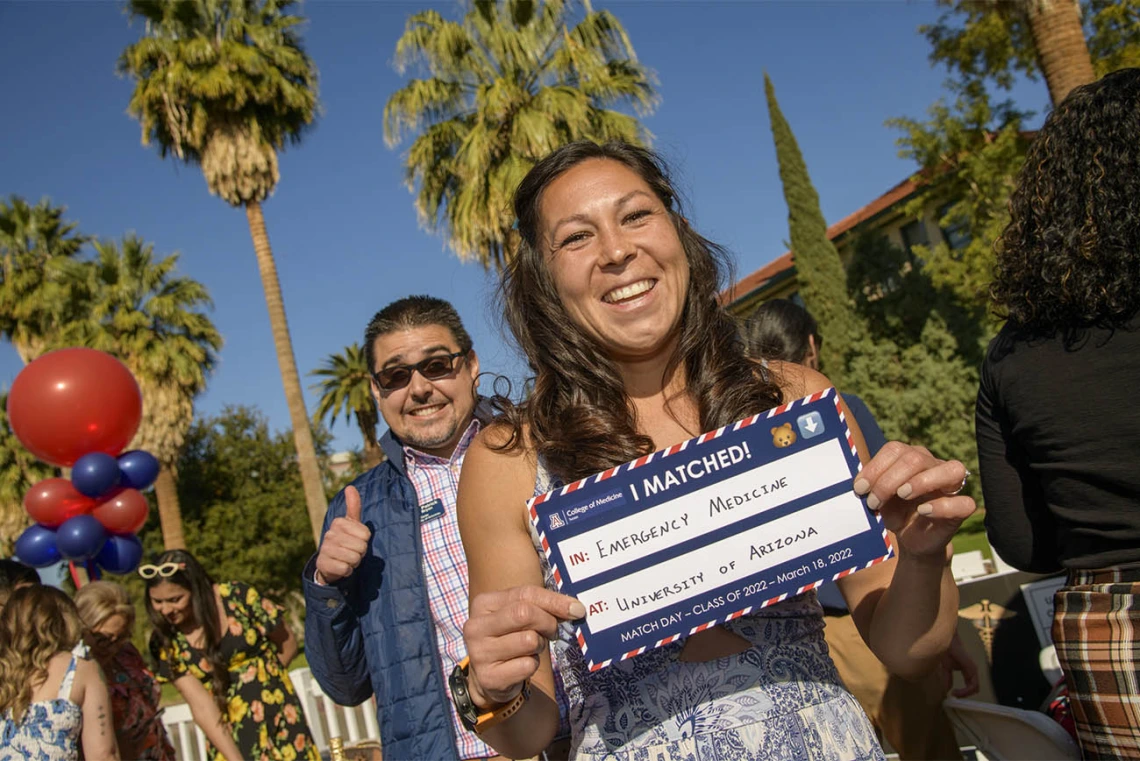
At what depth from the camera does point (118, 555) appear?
330 inches

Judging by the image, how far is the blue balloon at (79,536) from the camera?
26.0 feet

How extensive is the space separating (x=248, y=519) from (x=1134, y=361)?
29.9 metres

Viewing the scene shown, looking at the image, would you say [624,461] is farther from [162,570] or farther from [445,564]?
[162,570]

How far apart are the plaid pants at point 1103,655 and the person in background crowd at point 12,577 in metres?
4.57

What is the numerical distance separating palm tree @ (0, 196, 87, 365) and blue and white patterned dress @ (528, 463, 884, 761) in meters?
22.5

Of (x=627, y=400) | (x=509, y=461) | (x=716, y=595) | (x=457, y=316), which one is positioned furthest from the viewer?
(x=457, y=316)

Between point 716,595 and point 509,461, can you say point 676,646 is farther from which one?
point 509,461

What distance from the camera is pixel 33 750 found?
3.77m

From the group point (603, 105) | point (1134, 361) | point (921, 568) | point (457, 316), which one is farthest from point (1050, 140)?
point (603, 105)

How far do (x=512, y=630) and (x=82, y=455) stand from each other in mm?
8137

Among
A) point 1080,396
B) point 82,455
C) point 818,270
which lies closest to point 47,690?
point 1080,396

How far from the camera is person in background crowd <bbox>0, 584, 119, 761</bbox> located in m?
3.80

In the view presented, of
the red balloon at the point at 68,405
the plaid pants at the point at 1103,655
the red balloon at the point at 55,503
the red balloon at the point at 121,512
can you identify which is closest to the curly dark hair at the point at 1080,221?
the plaid pants at the point at 1103,655

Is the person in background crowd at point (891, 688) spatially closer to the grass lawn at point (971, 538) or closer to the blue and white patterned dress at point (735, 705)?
the blue and white patterned dress at point (735, 705)
